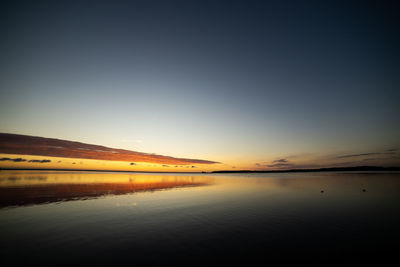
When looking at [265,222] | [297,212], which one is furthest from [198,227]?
[297,212]

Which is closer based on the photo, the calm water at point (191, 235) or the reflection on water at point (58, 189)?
the calm water at point (191, 235)

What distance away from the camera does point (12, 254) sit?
40.1 feet

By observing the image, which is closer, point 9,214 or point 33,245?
point 33,245

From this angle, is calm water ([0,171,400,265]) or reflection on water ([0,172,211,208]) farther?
reflection on water ([0,172,211,208])

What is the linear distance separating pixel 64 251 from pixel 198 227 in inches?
449

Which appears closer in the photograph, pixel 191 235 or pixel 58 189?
pixel 191 235

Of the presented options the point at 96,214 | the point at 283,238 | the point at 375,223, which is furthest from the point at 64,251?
the point at 375,223

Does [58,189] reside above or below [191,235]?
above

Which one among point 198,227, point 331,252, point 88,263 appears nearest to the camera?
point 88,263

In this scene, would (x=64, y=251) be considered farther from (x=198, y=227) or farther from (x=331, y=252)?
(x=331, y=252)

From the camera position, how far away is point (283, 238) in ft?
51.2

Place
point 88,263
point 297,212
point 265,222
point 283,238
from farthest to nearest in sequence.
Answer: point 297,212, point 265,222, point 283,238, point 88,263

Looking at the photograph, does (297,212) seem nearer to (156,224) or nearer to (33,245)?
(156,224)

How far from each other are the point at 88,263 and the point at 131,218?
34.5ft
